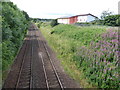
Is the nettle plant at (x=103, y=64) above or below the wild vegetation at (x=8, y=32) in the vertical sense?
below

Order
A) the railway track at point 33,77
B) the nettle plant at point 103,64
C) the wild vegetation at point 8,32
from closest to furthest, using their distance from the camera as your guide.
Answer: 1. the nettle plant at point 103,64
2. the wild vegetation at point 8,32
3. the railway track at point 33,77

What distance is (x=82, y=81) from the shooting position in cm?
974

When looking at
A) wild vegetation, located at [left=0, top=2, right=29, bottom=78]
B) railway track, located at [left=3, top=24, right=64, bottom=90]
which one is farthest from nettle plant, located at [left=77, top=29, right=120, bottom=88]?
wild vegetation, located at [left=0, top=2, right=29, bottom=78]

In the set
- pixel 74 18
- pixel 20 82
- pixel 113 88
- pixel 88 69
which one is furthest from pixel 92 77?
pixel 74 18

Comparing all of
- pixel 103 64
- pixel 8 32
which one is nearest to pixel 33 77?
pixel 8 32

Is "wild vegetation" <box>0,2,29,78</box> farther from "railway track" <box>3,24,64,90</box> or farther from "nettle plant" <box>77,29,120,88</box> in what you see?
"nettle plant" <box>77,29,120,88</box>

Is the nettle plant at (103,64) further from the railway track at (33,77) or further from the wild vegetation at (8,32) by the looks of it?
the wild vegetation at (8,32)

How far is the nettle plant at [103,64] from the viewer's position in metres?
8.30

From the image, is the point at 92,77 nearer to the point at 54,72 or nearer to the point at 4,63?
the point at 54,72

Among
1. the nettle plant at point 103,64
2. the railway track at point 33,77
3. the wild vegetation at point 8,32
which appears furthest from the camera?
the railway track at point 33,77

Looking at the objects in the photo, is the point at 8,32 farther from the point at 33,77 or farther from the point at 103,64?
the point at 103,64

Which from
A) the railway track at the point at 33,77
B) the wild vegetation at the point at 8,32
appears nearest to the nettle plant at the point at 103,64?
the railway track at the point at 33,77

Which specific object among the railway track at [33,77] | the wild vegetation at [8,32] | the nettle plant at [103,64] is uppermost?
the wild vegetation at [8,32]

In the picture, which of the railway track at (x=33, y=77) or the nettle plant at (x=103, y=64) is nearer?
the nettle plant at (x=103, y=64)
